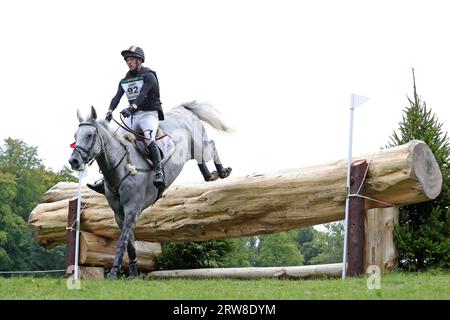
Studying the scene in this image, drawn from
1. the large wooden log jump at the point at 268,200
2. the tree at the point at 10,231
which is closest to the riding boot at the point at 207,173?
the large wooden log jump at the point at 268,200

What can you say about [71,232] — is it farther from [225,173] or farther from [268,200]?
[268,200]

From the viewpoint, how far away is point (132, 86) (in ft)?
29.7

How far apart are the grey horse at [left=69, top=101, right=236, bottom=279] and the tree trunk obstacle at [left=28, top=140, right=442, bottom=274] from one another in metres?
0.56

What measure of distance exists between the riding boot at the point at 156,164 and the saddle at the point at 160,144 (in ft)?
0.61

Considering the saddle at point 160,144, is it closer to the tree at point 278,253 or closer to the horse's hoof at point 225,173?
the horse's hoof at point 225,173

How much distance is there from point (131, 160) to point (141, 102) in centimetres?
80

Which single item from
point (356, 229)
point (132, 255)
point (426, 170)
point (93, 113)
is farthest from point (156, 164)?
point (426, 170)

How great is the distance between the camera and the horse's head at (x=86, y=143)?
25.7ft

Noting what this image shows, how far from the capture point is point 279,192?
9.59 metres

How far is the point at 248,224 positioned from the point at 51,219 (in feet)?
14.2

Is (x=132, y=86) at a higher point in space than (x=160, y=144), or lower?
higher
